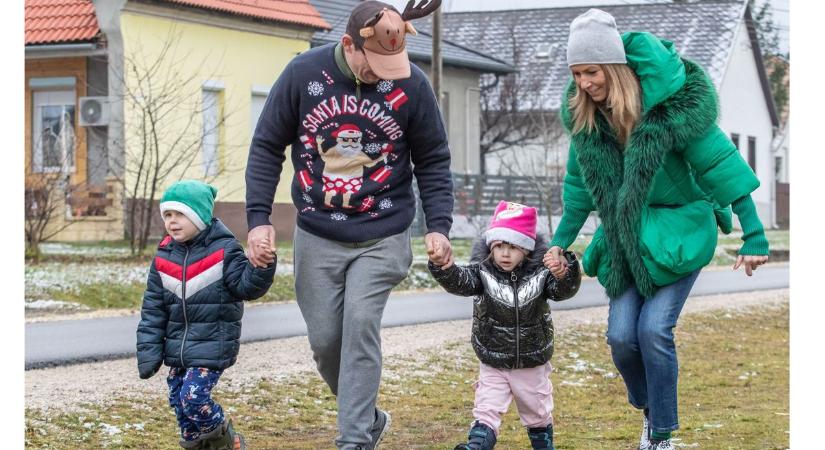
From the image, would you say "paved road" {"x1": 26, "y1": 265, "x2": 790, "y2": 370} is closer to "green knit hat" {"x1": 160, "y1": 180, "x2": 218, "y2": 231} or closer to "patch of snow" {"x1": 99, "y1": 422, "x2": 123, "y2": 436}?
"patch of snow" {"x1": 99, "y1": 422, "x2": 123, "y2": 436}

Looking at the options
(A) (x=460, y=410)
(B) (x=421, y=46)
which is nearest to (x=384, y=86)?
(A) (x=460, y=410)

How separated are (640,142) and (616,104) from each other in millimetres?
182

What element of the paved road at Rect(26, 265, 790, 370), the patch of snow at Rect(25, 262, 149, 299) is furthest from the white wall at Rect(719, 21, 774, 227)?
the patch of snow at Rect(25, 262, 149, 299)

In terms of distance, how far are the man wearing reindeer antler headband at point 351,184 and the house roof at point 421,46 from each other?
22.3 m

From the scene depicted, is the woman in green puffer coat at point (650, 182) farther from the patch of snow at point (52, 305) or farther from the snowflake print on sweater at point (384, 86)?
the patch of snow at point (52, 305)

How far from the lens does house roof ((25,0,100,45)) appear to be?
23.4 m

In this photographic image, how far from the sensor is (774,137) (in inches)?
1884

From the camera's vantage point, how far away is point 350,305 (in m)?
5.43

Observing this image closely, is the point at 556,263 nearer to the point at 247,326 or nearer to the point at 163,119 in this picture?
the point at 247,326

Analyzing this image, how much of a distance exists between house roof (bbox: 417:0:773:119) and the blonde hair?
34.2 metres

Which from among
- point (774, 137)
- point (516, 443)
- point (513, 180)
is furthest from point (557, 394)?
point (774, 137)

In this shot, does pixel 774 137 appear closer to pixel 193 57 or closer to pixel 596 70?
pixel 193 57

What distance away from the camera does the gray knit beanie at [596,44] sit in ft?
17.6

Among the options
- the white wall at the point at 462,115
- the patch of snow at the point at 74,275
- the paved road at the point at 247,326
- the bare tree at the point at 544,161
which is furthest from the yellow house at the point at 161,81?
the paved road at the point at 247,326
